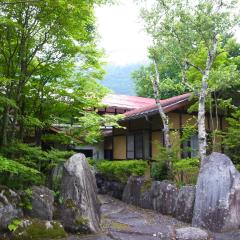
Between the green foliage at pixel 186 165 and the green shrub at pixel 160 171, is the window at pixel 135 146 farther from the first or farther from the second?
the green foliage at pixel 186 165

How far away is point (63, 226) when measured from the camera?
320 inches

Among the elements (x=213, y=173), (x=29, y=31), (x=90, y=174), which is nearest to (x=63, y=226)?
(x=90, y=174)

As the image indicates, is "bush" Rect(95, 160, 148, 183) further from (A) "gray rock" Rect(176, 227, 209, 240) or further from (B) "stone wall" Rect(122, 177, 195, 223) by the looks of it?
(A) "gray rock" Rect(176, 227, 209, 240)

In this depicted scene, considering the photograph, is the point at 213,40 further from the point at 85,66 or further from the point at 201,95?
the point at 85,66

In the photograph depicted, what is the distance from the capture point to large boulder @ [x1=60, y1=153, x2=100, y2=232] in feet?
26.5

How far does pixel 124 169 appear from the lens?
1462 centimetres

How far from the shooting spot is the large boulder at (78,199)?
26.5 ft

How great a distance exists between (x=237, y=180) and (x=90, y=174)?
13.3 feet

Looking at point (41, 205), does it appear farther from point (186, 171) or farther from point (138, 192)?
point (186, 171)

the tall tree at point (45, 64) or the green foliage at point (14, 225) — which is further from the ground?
the tall tree at point (45, 64)

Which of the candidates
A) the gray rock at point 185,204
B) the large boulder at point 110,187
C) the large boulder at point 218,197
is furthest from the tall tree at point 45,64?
the large boulder at point 110,187

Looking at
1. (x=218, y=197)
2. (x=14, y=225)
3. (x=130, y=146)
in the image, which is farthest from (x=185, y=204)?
(x=130, y=146)

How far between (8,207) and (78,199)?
166 cm

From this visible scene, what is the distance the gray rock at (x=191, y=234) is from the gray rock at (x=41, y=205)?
127 inches
